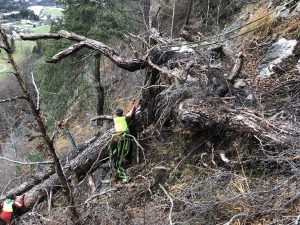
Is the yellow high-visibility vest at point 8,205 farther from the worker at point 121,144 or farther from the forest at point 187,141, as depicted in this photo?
the worker at point 121,144

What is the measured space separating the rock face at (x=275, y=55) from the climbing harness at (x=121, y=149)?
2.25 meters

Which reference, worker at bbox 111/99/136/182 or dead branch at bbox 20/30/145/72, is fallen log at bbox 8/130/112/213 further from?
dead branch at bbox 20/30/145/72

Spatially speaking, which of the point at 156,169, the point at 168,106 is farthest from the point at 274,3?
the point at 156,169

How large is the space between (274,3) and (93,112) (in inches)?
378

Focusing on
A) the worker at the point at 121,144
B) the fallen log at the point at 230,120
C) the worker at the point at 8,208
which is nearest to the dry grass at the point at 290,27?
the fallen log at the point at 230,120

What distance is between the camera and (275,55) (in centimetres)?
635

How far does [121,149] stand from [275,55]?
9.23 ft

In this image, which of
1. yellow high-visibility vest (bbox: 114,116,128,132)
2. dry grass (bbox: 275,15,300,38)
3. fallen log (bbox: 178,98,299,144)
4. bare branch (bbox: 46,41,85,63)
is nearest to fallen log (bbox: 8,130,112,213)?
yellow high-visibility vest (bbox: 114,116,128,132)

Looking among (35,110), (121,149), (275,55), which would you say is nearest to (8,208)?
(121,149)

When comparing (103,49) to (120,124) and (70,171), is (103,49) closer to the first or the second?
(120,124)

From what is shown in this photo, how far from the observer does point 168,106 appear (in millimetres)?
5949

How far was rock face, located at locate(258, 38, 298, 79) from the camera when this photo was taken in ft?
20.1

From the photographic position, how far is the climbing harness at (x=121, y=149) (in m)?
6.16

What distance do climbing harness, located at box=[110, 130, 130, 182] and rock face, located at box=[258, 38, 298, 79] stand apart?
2246 millimetres
